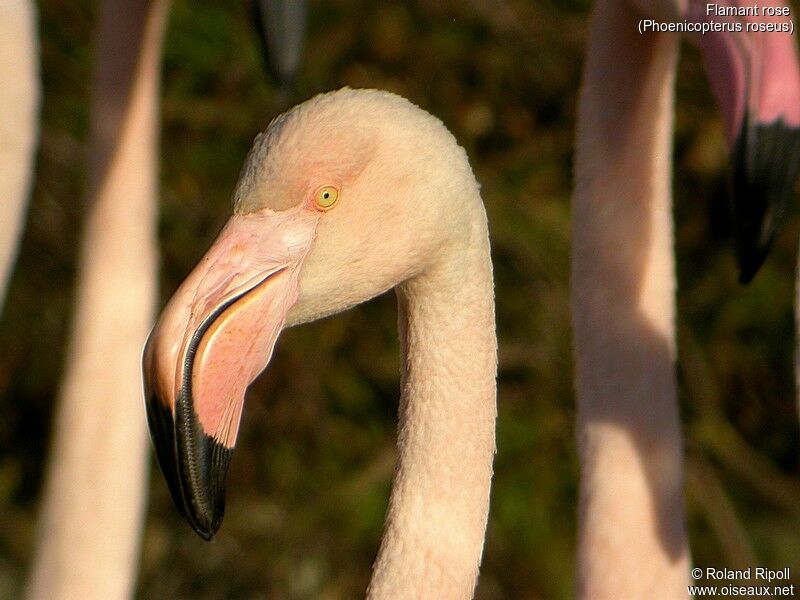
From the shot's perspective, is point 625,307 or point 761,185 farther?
point 625,307

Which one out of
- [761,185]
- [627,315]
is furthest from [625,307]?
[761,185]

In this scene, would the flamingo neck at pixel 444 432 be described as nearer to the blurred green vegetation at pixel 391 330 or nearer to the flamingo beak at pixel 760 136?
the flamingo beak at pixel 760 136

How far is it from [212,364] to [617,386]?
39.1 inches

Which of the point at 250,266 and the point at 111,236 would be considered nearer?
the point at 250,266

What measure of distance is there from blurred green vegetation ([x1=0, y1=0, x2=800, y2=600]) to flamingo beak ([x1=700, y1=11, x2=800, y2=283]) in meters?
2.69

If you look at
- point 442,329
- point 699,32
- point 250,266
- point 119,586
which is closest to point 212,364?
point 250,266

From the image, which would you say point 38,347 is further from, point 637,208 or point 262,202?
point 262,202

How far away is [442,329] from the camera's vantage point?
5.30 feet

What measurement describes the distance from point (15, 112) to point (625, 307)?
1.18 metres

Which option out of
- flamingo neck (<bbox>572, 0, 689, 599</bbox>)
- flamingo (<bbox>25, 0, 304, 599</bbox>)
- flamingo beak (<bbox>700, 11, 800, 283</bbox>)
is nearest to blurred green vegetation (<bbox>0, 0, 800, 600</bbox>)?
flamingo (<bbox>25, 0, 304, 599</bbox>)

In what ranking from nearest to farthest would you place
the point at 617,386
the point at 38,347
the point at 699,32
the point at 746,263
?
the point at 746,263 < the point at 699,32 < the point at 617,386 < the point at 38,347

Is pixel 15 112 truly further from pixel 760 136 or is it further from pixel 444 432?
pixel 760 136

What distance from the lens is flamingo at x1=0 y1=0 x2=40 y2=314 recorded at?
2.33 metres

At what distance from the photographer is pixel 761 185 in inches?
68.4
